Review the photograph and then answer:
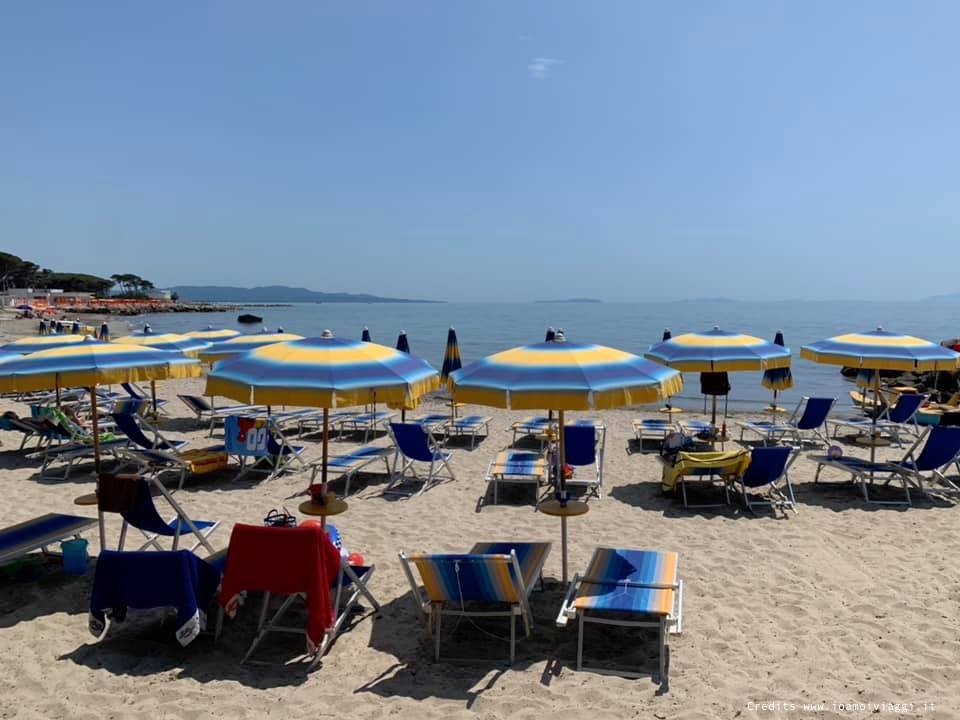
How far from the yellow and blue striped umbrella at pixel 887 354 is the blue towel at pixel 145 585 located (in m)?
7.44

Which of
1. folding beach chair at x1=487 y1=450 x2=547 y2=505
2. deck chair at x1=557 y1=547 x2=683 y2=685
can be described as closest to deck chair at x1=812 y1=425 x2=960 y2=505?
folding beach chair at x1=487 y1=450 x2=547 y2=505

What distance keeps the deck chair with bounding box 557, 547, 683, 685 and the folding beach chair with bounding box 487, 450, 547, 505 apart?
268 centimetres

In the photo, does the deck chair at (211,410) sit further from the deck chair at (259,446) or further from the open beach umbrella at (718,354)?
the open beach umbrella at (718,354)

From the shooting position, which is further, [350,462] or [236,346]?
[236,346]

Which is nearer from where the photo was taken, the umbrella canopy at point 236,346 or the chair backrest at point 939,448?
the chair backrest at point 939,448

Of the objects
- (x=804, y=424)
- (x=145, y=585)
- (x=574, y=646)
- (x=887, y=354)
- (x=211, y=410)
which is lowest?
(x=574, y=646)

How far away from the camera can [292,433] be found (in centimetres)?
1166

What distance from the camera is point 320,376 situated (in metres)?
3.92

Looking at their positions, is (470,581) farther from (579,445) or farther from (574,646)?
(579,445)

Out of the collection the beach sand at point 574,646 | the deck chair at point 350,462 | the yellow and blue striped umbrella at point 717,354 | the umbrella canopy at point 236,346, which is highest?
the yellow and blue striped umbrella at point 717,354

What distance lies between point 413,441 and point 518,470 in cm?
133

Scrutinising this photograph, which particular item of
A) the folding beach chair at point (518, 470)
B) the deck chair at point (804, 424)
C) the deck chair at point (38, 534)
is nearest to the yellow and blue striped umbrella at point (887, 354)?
the deck chair at point (804, 424)

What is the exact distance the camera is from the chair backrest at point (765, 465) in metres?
6.75

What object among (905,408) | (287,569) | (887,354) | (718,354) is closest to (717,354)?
(718,354)
